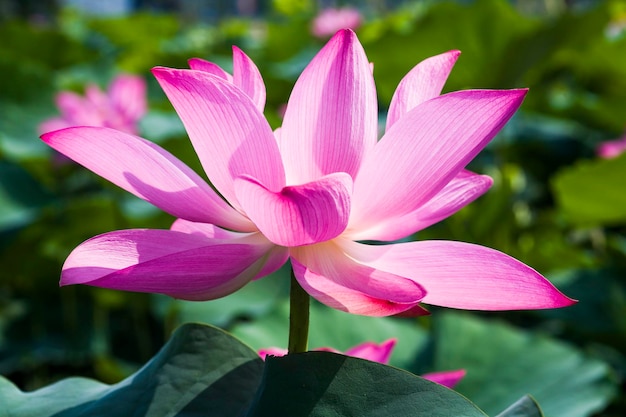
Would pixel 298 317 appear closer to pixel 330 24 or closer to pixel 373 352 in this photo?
pixel 373 352

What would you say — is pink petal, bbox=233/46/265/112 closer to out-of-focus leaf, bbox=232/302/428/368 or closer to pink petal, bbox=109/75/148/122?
out-of-focus leaf, bbox=232/302/428/368

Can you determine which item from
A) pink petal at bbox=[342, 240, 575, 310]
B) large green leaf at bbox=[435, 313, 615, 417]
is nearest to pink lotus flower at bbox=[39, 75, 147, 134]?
large green leaf at bbox=[435, 313, 615, 417]

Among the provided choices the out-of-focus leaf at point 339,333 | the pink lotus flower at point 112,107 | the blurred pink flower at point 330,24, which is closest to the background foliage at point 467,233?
the out-of-focus leaf at point 339,333

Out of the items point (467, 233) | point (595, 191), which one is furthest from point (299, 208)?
point (467, 233)

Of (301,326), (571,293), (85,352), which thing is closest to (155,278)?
(301,326)

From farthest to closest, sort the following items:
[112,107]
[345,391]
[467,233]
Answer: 1. [112,107]
2. [467,233]
3. [345,391]
